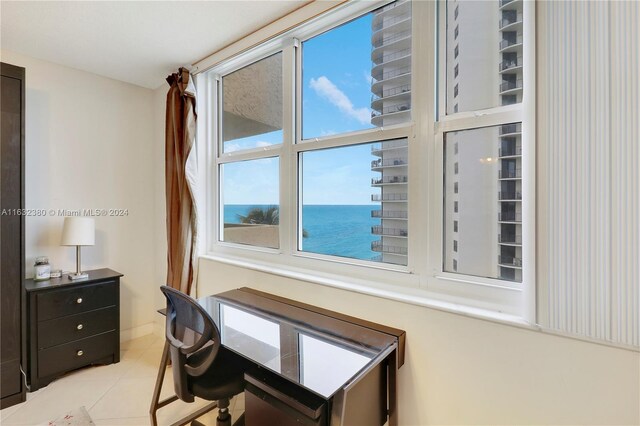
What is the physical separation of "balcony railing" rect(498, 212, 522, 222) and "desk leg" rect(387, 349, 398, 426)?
2.54 feet

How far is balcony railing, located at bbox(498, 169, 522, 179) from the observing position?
123 cm

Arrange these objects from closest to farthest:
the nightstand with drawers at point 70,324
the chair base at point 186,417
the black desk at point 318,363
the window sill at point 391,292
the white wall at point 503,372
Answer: the white wall at point 503,372 < the black desk at point 318,363 < the window sill at point 391,292 < the chair base at point 186,417 < the nightstand with drawers at point 70,324

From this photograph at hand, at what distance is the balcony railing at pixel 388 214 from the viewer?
5.10 feet

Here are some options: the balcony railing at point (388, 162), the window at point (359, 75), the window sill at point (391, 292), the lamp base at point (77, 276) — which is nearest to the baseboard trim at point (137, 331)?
the lamp base at point (77, 276)

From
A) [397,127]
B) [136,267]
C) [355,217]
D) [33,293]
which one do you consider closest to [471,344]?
[355,217]

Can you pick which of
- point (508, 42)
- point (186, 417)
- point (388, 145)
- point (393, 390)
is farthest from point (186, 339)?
point (508, 42)

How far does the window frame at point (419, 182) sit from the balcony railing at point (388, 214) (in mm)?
80

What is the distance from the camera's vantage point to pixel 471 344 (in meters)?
1.19

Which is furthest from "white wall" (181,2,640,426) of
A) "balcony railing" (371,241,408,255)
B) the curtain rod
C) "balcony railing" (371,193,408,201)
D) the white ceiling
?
the white ceiling

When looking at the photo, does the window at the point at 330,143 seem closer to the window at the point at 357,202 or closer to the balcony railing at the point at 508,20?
the window at the point at 357,202

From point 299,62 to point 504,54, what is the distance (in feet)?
4.08

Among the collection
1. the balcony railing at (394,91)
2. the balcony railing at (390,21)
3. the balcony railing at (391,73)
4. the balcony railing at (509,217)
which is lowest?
the balcony railing at (509,217)

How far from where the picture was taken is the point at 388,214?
1.61 metres

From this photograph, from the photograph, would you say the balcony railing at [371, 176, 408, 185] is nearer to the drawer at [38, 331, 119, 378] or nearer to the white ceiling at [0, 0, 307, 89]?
the white ceiling at [0, 0, 307, 89]
